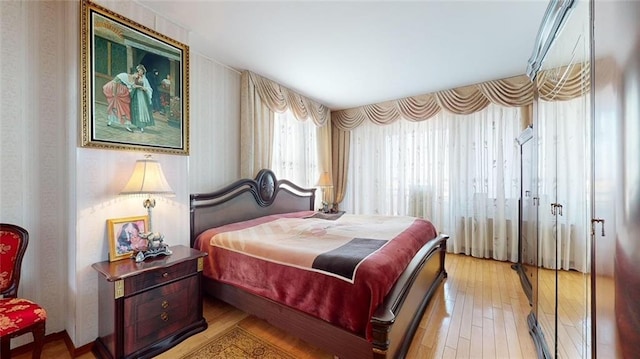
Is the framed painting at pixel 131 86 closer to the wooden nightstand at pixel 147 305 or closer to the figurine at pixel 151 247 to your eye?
the figurine at pixel 151 247

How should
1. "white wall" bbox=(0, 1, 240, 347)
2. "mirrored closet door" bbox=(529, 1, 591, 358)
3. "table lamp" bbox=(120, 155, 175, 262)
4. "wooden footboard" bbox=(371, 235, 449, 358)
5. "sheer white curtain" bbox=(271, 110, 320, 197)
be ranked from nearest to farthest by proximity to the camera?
"mirrored closet door" bbox=(529, 1, 591, 358), "wooden footboard" bbox=(371, 235, 449, 358), "white wall" bbox=(0, 1, 240, 347), "table lamp" bbox=(120, 155, 175, 262), "sheer white curtain" bbox=(271, 110, 320, 197)

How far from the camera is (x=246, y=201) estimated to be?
3225 millimetres

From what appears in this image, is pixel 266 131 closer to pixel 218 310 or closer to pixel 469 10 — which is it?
pixel 218 310

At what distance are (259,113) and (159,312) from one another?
263 centimetres

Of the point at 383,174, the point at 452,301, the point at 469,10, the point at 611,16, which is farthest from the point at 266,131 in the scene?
the point at 611,16

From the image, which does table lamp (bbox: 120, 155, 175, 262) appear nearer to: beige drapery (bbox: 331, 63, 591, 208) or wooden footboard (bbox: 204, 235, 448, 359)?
wooden footboard (bbox: 204, 235, 448, 359)

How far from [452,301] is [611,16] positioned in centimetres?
253

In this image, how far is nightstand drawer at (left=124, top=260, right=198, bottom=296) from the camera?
5.37ft

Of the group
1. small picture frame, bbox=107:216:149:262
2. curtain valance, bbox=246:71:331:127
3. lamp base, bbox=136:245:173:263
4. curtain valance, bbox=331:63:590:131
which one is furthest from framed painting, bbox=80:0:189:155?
curtain valance, bbox=331:63:590:131

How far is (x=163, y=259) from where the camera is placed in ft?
6.19

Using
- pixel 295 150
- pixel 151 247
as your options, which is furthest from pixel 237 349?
pixel 295 150

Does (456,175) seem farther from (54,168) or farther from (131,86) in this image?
(54,168)

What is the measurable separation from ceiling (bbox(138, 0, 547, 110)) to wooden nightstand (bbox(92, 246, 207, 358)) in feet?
6.97

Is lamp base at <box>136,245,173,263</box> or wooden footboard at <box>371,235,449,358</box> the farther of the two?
lamp base at <box>136,245,173,263</box>
